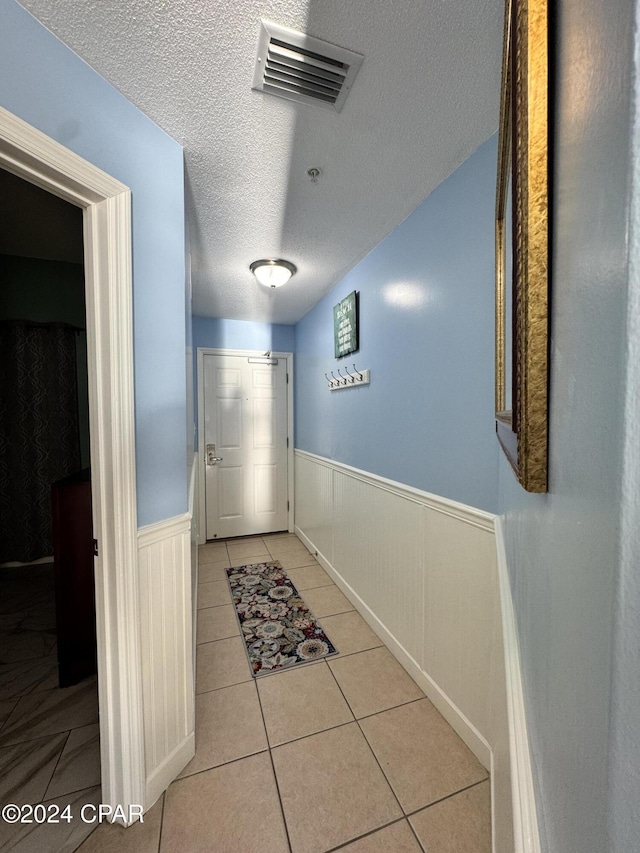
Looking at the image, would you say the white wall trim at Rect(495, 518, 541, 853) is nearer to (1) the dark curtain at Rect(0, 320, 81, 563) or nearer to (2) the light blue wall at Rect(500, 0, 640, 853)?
(2) the light blue wall at Rect(500, 0, 640, 853)

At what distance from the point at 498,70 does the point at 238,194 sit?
43.1 inches

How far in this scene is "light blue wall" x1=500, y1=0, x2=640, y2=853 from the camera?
18cm

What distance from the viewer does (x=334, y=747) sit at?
135 cm

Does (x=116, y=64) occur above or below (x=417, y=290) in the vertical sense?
above

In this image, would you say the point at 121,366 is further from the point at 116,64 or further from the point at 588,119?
the point at 588,119

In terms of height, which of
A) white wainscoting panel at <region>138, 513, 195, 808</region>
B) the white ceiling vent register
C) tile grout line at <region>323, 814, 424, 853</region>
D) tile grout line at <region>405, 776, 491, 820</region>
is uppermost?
the white ceiling vent register

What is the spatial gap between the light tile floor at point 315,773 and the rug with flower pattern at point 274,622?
91 millimetres

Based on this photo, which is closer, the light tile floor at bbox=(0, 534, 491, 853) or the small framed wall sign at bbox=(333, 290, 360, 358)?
the light tile floor at bbox=(0, 534, 491, 853)

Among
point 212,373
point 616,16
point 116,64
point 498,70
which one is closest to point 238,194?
point 116,64

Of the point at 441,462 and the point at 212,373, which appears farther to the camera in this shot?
the point at 212,373

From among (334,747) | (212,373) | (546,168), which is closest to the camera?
(546,168)

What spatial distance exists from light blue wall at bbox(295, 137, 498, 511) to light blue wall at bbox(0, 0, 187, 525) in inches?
43.1

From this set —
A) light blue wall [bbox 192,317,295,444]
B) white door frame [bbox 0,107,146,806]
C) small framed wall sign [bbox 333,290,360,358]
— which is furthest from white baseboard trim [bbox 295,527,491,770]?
light blue wall [bbox 192,317,295,444]

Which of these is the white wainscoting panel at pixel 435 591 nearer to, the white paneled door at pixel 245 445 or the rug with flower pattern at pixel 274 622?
the rug with flower pattern at pixel 274 622
